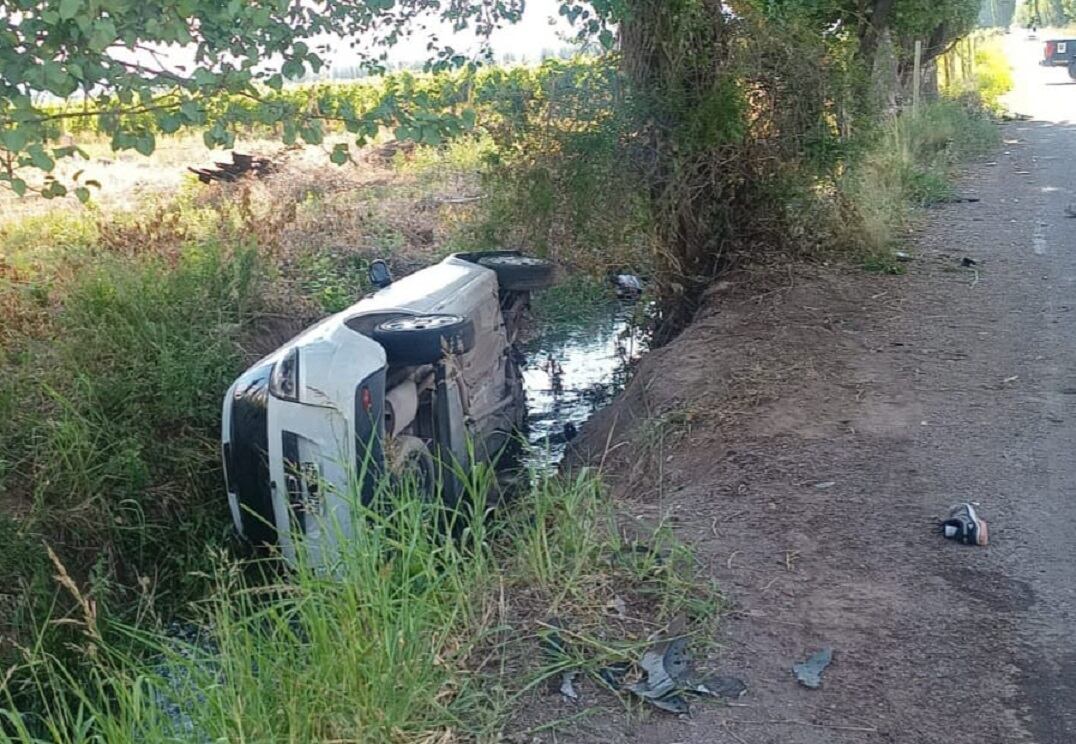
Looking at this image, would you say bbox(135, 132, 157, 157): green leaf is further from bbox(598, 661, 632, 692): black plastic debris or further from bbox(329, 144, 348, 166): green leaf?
bbox(598, 661, 632, 692): black plastic debris

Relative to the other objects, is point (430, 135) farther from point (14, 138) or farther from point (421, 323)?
point (14, 138)

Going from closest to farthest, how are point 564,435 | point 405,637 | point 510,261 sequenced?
point 405,637 → point 510,261 → point 564,435

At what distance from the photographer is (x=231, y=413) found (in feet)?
20.5

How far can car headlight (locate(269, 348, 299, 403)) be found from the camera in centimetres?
579

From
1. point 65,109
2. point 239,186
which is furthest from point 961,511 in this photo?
point 239,186

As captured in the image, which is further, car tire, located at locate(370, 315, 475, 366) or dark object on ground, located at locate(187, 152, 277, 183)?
dark object on ground, located at locate(187, 152, 277, 183)

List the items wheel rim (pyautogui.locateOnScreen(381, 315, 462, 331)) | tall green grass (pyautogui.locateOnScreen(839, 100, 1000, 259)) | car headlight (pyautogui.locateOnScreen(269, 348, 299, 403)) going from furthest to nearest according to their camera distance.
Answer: tall green grass (pyautogui.locateOnScreen(839, 100, 1000, 259)) → wheel rim (pyautogui.locateOnScreen(381, 315, 462, 331)) → car headlight (pyautogui.locateOnScreen(269, 348, 299, 403))

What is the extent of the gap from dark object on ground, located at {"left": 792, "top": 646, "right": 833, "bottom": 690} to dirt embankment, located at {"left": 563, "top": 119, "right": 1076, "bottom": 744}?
3 centimetres

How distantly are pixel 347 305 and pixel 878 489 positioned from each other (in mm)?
5776

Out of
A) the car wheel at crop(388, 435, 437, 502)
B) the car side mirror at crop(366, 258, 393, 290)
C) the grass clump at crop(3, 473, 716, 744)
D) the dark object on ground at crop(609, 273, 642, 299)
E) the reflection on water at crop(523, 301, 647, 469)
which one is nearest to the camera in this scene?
the grass clump at crop(3, 473, 716, 744)

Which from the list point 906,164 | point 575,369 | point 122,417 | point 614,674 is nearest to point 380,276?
point 122,417

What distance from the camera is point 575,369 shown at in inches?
418

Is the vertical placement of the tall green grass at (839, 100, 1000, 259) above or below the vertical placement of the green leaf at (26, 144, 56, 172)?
below

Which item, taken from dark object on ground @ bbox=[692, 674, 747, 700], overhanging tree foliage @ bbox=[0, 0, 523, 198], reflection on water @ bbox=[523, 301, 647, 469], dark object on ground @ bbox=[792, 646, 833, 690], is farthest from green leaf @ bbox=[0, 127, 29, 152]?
reflection on water @ bbox=[523, 301, 647, 469]
